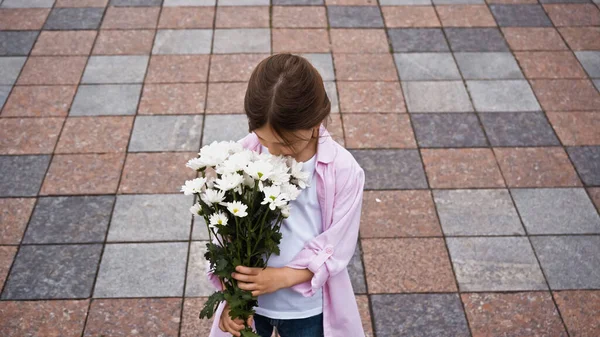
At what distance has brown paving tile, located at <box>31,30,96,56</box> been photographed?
5.51 metres

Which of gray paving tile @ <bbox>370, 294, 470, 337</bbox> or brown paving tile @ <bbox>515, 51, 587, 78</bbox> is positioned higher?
gray paving tile @ <bbox>370, 294, 470, 337</bbox>

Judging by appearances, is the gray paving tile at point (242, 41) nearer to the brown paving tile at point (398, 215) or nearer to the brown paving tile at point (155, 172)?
the brown paving tile at point (155, 172)

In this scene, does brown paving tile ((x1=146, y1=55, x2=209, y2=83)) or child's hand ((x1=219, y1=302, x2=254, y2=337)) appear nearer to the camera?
child's hand ((x1=219, y1=302, x2=254, y2=337))

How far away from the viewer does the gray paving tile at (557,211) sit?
3.98 metres

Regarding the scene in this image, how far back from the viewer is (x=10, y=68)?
5.31 metres

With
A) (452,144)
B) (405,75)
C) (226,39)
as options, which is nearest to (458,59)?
(405,75)

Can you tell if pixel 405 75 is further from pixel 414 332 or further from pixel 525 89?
pixel 414 332

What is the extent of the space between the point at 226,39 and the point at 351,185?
147 inches

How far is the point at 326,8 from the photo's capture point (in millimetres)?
6082

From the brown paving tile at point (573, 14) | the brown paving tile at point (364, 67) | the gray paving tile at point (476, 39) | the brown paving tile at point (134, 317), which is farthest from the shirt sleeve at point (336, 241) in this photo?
the brown paving tile at point (573, 14)

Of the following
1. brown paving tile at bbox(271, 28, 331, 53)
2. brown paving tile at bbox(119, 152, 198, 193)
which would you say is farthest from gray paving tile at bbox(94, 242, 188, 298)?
brown paving tile at bbox(271, 28, 331, 53)

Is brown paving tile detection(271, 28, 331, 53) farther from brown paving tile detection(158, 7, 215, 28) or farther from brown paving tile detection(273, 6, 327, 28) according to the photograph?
brown paving tile detection(158, 7, 215, 28)

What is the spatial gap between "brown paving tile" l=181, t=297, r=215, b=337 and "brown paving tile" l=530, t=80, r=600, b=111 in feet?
9.90

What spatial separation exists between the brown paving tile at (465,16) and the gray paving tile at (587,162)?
1775 mm
